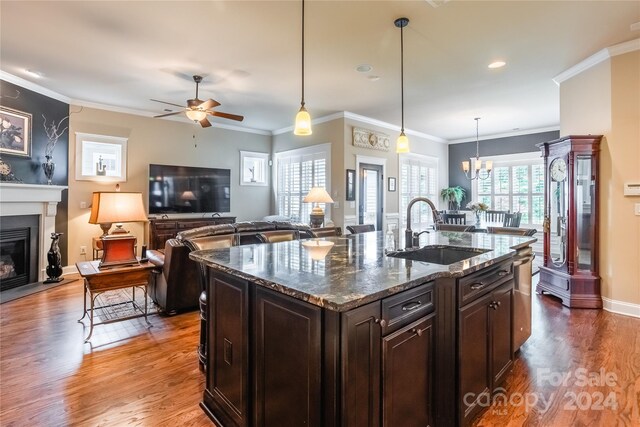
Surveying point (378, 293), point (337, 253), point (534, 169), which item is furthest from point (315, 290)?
point (534, 169)

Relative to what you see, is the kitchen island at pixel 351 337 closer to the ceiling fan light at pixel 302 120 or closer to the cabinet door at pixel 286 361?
the cabinet door at pixel 286 361

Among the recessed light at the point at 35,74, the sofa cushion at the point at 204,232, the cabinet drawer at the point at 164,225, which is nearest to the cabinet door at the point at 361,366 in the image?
the sofa cushion at the point at 204,232

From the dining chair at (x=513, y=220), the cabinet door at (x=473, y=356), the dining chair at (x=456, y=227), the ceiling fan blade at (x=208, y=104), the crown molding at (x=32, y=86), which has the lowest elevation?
the cabinet door at (x=473, y=356)

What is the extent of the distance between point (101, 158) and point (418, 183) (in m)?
6.73

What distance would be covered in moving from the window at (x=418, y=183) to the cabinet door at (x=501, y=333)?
5.24 meters

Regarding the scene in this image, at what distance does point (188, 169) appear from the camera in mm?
6473

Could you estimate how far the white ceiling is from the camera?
9.33ft

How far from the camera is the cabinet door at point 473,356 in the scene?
167cm

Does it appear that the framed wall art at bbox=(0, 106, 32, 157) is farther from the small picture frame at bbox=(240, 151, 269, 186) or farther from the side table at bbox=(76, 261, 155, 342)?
the small picture frame at bbox=(240, 151, 269, 186)

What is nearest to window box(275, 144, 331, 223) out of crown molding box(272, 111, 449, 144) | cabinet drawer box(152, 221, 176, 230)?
crown molding box(272, 111, 449, 144)

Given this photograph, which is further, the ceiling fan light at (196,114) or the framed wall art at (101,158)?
the framed wall art at (101,158)

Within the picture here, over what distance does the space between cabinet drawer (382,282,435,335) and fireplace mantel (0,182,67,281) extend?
17.4 ft

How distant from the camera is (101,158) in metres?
5.72

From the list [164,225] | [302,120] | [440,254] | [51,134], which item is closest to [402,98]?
[302,120]
